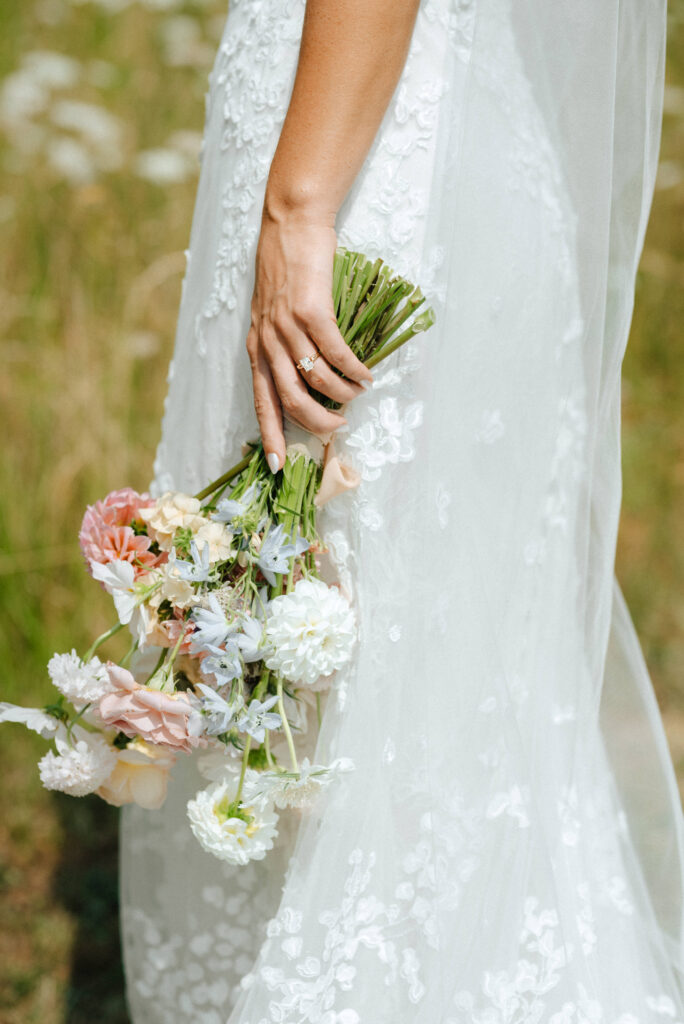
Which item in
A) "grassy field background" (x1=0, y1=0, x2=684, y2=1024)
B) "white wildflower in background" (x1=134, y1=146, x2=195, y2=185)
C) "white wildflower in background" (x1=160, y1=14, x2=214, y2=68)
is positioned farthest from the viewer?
"white wildflower in background" (x1=160, y1=14, x2=214, y2=68)

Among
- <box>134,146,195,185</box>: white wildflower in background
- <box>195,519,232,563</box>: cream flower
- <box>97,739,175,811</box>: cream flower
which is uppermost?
<box>134,146,195,185</box>: white wildflower in background

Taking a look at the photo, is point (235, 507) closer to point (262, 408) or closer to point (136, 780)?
point (262, 408)

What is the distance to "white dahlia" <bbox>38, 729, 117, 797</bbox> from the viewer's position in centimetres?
114

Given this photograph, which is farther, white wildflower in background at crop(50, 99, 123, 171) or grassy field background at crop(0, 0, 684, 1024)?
white wildflower in background at crop(50, 99, 123, 171)

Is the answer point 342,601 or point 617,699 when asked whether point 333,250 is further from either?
point 617,699

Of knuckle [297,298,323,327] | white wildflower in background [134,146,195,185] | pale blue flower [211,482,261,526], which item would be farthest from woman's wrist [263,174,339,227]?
white wildflower in background [134,146,195,185]

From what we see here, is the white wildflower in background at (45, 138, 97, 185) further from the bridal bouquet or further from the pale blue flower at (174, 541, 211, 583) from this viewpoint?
the pale blue flower at (174, 541, 211, 583)

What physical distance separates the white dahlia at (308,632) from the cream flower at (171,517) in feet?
0.50

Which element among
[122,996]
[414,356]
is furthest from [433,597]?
[122,996]

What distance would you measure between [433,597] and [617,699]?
497 mm

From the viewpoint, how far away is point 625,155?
4.08ft

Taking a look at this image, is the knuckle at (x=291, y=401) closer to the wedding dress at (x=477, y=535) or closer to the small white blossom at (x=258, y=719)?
the wedding dress at (x=477, y=535)

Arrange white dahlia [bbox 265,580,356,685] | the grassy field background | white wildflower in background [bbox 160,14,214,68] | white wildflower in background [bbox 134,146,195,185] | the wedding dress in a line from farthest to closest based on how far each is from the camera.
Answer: white wildflower in background [bbox 160,14,214,68], white wildflower in background [bbox 134,146,195,185], the grassy field background, the wedding dress, white dahlia [bbox 265,580,356,685]

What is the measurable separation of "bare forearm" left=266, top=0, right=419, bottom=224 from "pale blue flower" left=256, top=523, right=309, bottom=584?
391 millimetres
